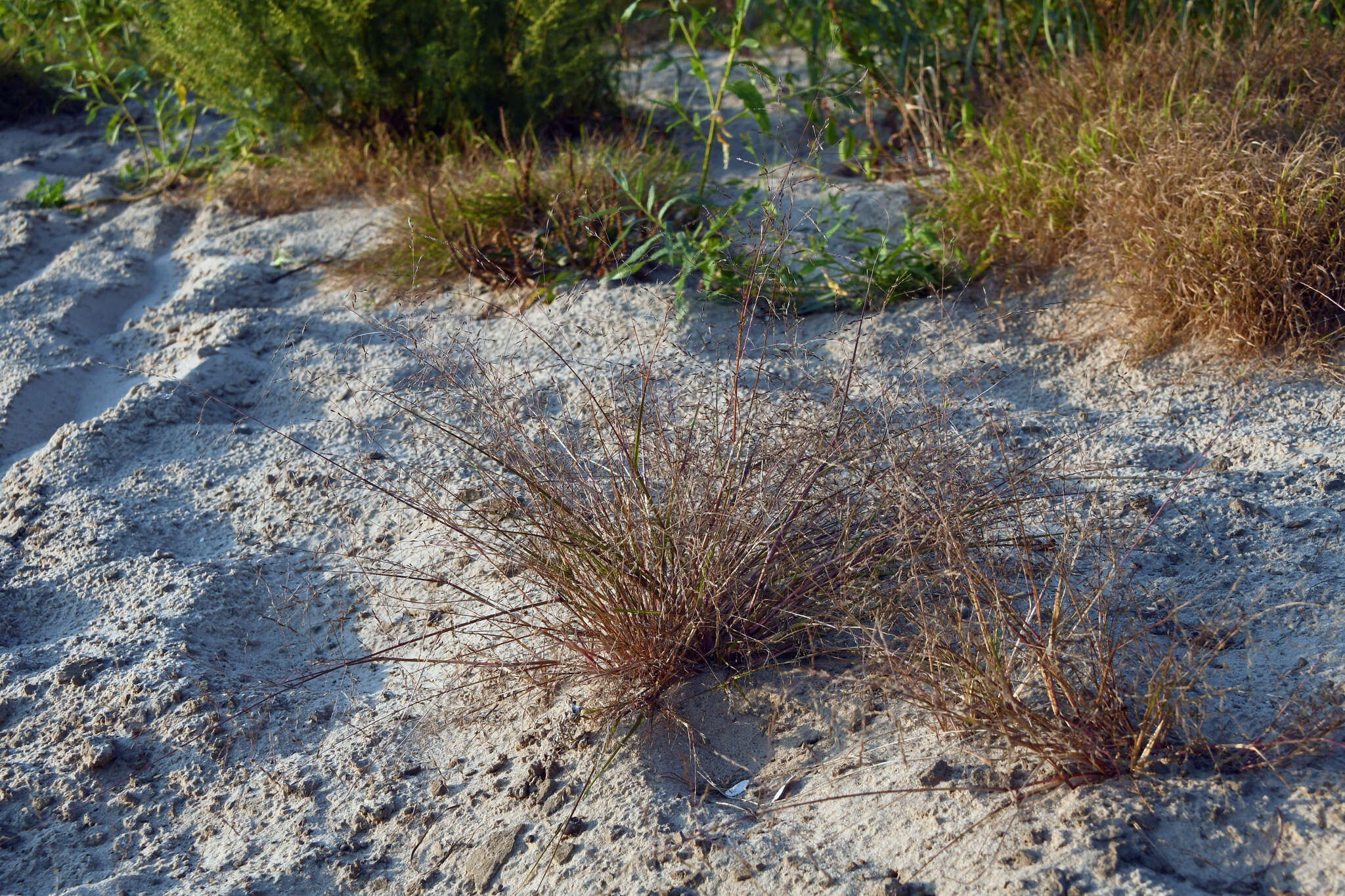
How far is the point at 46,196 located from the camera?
176 inches

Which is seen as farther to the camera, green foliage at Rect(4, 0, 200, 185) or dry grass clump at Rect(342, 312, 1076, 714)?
green foliage at Rect(4, 0, 200, 185)

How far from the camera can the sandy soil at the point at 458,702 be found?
1.65 meters

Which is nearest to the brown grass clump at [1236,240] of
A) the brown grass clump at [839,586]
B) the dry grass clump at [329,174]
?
the brown grass clump at [839,586]

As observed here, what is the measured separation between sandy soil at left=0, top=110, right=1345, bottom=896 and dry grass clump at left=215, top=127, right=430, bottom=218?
2.61 feet

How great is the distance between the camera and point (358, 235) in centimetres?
401

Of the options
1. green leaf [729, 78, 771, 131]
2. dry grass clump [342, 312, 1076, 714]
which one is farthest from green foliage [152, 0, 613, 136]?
dry grass clump [342, 312, 1076, 714]

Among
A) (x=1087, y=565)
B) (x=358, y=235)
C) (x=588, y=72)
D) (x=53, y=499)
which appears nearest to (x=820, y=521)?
(x=1087, y=565)

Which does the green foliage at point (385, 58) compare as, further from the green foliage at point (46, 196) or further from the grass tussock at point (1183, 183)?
the grass tussock at point (1183, 183)

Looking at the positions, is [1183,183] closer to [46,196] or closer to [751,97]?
[751,97]

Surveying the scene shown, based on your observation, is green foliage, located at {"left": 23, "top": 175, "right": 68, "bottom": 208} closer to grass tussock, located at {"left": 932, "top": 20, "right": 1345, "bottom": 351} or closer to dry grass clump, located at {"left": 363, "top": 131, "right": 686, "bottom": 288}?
dry grass clump, located at {"left": 363, "top": 131, "right": 686, "bottom": 288}

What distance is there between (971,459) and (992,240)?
1331 millimetres

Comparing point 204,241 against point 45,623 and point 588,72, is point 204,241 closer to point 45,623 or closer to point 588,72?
point 588,72

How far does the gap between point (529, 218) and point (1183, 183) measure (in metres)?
1.96

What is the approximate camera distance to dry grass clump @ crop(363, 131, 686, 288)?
11.4 ft
